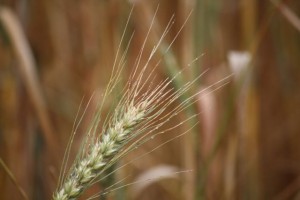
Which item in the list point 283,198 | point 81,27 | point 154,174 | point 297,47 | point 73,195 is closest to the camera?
point 73,195

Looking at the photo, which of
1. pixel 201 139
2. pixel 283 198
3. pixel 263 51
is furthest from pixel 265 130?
pixel 201 139

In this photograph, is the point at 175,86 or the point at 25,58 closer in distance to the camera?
the point at 175,86

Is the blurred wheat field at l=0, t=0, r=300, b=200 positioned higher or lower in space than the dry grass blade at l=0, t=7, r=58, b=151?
lower

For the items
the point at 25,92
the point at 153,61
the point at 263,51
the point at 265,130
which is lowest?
the point at 265,130

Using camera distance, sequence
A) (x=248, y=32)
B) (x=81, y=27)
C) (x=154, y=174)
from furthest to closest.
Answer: (x=81, y=27) → (x=154, y=174) → (x=248, y=32)

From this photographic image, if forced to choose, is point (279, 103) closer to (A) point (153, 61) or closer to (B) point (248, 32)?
(A) point (153, 61)

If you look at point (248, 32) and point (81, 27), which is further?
point (81, 27)

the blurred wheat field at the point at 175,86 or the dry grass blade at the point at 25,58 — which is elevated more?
the dry grass blade at the point at 25,58

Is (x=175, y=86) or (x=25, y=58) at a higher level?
(x=25, y=58)
